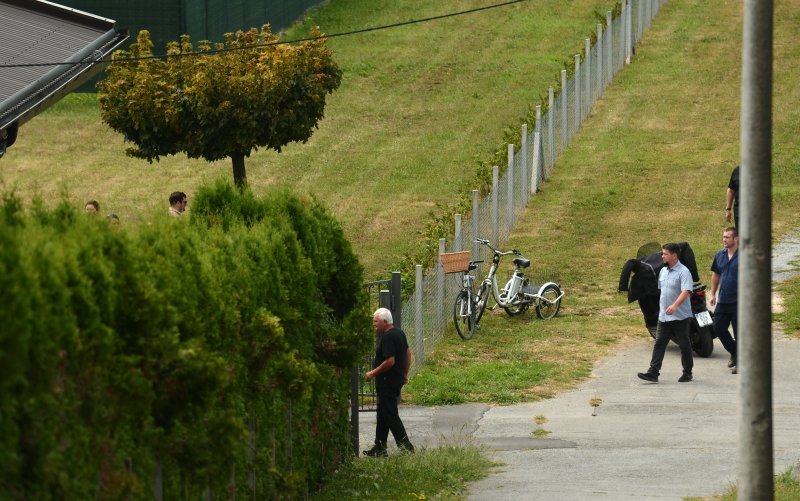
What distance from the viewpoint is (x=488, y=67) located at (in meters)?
38.1

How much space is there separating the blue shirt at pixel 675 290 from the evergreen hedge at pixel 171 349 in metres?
4.80

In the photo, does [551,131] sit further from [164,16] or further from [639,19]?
[639,19]

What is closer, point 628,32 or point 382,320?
point 382,320

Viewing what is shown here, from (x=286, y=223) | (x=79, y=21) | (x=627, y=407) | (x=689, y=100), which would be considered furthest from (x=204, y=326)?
(x=689, y=100)

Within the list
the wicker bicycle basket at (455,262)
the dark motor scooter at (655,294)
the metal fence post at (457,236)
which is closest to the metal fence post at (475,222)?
the metal fence post at (457,236)

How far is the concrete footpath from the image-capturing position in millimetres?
11406

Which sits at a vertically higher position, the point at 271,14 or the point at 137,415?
the point at 271,14

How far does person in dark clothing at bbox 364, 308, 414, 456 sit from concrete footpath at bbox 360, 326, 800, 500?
2.17 ft

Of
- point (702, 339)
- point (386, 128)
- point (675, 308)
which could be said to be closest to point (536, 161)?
point (386, 128)

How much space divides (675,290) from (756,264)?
22.6 feet

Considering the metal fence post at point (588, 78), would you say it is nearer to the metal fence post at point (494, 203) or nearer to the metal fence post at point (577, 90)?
the metal fence post at point (577, 90)

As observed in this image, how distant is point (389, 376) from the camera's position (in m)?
12.8

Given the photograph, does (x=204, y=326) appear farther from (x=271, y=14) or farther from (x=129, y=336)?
(x=271, y=14)

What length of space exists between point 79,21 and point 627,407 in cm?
1194
